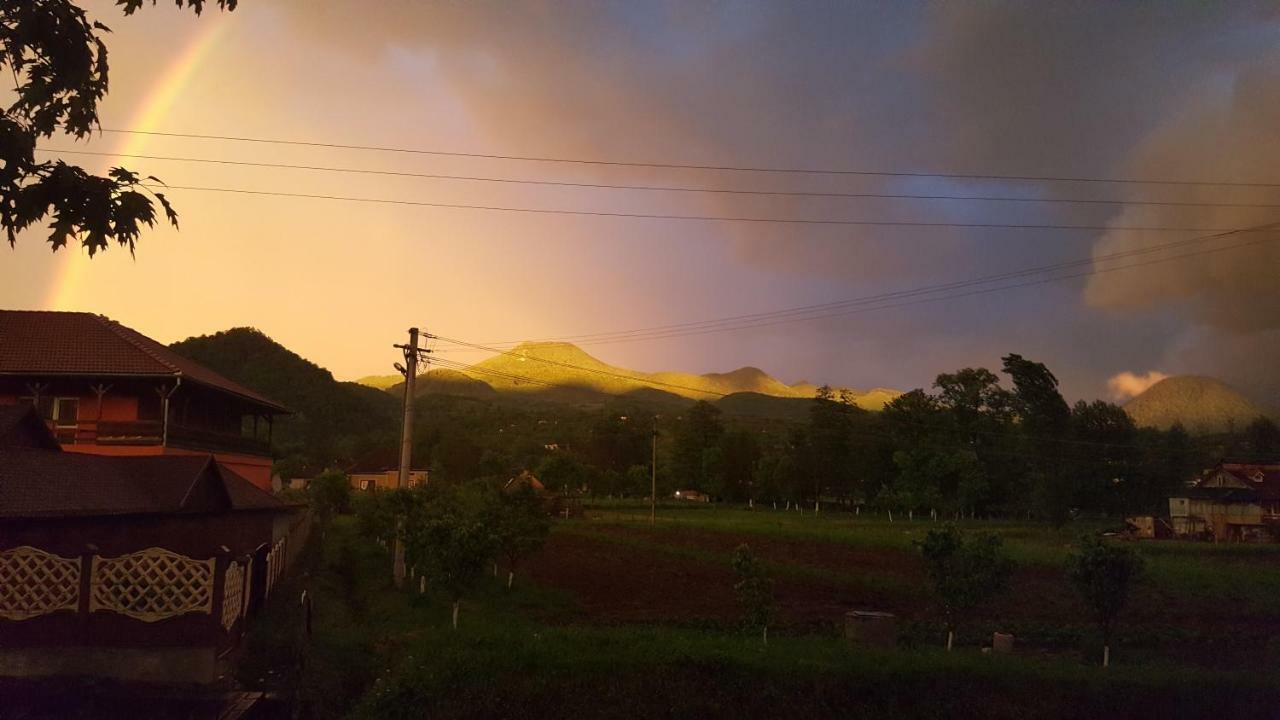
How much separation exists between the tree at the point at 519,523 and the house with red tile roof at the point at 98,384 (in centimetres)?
1118

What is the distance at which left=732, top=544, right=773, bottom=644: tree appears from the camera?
696 inches

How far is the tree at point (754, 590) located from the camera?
1769 cm

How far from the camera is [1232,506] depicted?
63.6 metres

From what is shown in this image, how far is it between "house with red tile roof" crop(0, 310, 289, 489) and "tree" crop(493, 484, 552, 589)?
36.7 ft

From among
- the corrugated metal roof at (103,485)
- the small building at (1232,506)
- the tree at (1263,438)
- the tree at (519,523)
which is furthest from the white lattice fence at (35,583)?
the tree at (1263,438)

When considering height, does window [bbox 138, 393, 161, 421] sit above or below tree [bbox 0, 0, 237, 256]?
below

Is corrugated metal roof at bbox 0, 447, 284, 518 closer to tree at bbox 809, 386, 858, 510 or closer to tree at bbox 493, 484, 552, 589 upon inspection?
tree at bbox 493, 484, 552, 589

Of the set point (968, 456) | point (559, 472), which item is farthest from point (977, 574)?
point (968, 456)

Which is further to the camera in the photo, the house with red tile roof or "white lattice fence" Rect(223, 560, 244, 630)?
the house with red tile roof

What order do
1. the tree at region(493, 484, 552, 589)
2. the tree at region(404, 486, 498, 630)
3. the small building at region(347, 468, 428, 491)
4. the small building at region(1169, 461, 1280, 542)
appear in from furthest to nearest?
the small building at region(347, 468, 428, 491) → the small building at region(1169, 461, 1280, 542) → the tree at region(493, 484, 552, 589) → the tree at region(404, 486, 498, 630)

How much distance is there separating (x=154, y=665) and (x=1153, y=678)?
55.5 feet

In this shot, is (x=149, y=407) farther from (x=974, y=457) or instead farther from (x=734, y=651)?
(x=974, y=457)

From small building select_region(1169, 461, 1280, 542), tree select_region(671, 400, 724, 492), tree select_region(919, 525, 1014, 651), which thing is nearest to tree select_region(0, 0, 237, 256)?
tree select_region(919, 525, 1014, 651)

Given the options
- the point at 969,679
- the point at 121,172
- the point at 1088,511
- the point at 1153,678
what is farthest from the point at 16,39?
the point at 1088,511
